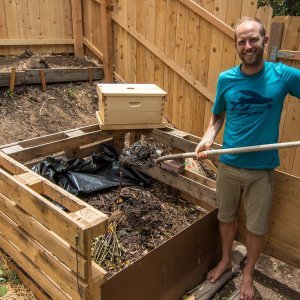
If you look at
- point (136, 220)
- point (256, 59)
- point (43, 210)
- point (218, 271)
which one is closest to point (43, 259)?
point (43, 210)

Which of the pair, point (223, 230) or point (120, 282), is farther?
point (223, 230)

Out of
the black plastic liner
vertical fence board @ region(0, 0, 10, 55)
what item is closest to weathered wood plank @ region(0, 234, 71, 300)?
the black plastic liner

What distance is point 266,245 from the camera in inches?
116

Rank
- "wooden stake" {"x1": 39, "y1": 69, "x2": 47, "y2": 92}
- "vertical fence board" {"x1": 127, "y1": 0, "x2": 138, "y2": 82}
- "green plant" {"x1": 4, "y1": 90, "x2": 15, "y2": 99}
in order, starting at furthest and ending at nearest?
"wooden stake" {"x1": 39, "y1": 69, "x2": 47, "y2": 92}, "green plant" {"x1": 4, "y1": 90, "x2": 15, "y2": 99}, "vertical fence board" {"x1": 127, "y1": 0, "x2": 138, "y2": 82}

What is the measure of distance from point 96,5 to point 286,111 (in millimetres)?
4611

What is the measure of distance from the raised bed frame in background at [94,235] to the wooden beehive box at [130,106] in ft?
1.31

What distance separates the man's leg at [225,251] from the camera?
111 inches

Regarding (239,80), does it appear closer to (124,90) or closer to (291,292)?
(124,90)

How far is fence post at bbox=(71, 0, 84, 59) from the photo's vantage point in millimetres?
7031

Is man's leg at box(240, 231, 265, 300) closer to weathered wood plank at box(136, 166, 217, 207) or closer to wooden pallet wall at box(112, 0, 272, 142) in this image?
weathered wood plank at box(136, 166, 217, 207)

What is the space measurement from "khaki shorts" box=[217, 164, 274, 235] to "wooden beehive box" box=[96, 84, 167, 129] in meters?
1.26

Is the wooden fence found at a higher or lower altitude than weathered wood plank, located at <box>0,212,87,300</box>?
higher

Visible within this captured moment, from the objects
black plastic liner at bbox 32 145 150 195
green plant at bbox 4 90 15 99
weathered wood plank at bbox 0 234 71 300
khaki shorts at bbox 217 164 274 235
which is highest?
khaki shorts at bbox 217 164 274 235

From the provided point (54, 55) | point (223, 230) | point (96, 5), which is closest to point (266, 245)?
point (223, 230)
